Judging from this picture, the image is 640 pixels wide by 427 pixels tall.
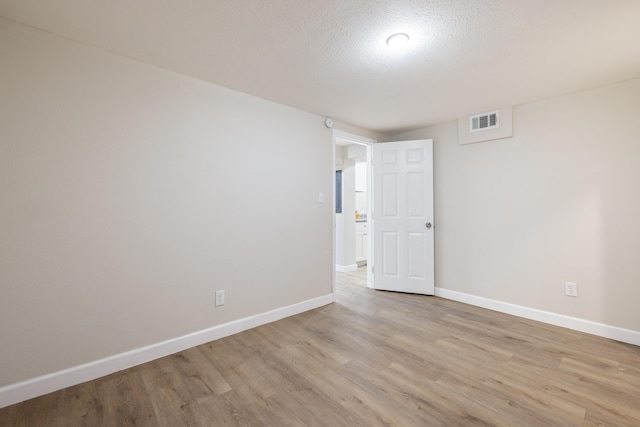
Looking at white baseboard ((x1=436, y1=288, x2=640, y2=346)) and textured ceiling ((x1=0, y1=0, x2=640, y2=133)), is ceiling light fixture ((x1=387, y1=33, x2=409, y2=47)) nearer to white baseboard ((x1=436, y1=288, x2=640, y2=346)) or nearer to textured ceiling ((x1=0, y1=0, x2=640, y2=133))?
textured ceiling ((x1=0, y1=0, x2=640, y2=133))

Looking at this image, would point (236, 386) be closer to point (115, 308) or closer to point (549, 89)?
point (115, 308)

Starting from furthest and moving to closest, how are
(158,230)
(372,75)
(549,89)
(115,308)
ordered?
(549,89) → (372,75) → (158,230) → (115,308)

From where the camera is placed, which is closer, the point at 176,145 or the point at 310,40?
the point at 310,40

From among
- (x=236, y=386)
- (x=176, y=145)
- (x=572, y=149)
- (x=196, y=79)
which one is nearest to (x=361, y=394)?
(x=236, y=386)

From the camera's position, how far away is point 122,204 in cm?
200

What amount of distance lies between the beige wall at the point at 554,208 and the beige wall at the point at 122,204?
88.5 inches

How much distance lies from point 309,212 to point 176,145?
1.51 meters

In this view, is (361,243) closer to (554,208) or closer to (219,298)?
(554,208)

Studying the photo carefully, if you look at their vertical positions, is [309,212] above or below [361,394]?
above

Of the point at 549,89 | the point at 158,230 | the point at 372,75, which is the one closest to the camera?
the point at 158,230

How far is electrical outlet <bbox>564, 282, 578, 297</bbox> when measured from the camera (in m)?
2.65

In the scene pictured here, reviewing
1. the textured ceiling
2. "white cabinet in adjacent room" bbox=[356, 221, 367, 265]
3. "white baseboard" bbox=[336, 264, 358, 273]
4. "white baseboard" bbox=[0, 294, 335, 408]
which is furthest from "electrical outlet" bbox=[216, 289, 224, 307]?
"white cabinet in adjacent room" bbox=[356, 221, 367, 265]

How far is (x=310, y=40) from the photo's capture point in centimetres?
183

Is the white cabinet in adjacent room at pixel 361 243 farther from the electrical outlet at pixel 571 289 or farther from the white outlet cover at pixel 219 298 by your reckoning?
the white outlet cover at pixel 219 298
